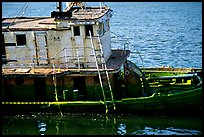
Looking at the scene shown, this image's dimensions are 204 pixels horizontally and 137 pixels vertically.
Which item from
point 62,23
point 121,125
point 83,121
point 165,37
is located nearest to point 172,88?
point 121,125

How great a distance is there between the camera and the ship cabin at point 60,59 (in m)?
23.9

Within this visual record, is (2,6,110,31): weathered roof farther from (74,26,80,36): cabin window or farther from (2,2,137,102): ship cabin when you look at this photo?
(74,26,80,36): cabin window

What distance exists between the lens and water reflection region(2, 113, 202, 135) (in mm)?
22391

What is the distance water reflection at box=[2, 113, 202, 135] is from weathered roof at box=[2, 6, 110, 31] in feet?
16.9

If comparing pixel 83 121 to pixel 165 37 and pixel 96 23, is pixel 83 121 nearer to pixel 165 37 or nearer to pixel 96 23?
pixel 96 23

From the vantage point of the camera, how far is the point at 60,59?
24656 mm

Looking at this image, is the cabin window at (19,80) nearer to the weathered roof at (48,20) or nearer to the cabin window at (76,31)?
the weathered roof at (48,20)

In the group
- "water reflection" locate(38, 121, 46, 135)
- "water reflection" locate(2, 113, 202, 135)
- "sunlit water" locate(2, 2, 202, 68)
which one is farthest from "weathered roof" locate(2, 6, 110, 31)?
"water reflection" locate(38, 121, 46, 135)

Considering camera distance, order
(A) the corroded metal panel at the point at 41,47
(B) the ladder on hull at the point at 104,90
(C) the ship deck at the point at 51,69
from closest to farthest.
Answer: (B) the ladder on hull at the point at 104,90 → (C) the ship deck at the point at 51,69 → (A) the corroded metal panel at the point at 41,47

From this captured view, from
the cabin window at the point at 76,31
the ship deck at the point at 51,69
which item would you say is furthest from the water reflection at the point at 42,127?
the cabin window at the point at 76,31

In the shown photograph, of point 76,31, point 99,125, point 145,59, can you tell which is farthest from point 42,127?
point 145,59

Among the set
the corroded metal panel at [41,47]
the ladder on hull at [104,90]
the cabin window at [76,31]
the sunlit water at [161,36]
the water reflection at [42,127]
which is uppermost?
the cabin window at [76,31]

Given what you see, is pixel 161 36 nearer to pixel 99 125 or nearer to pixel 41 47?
pixel 41 47

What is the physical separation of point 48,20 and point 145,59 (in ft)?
50.2
